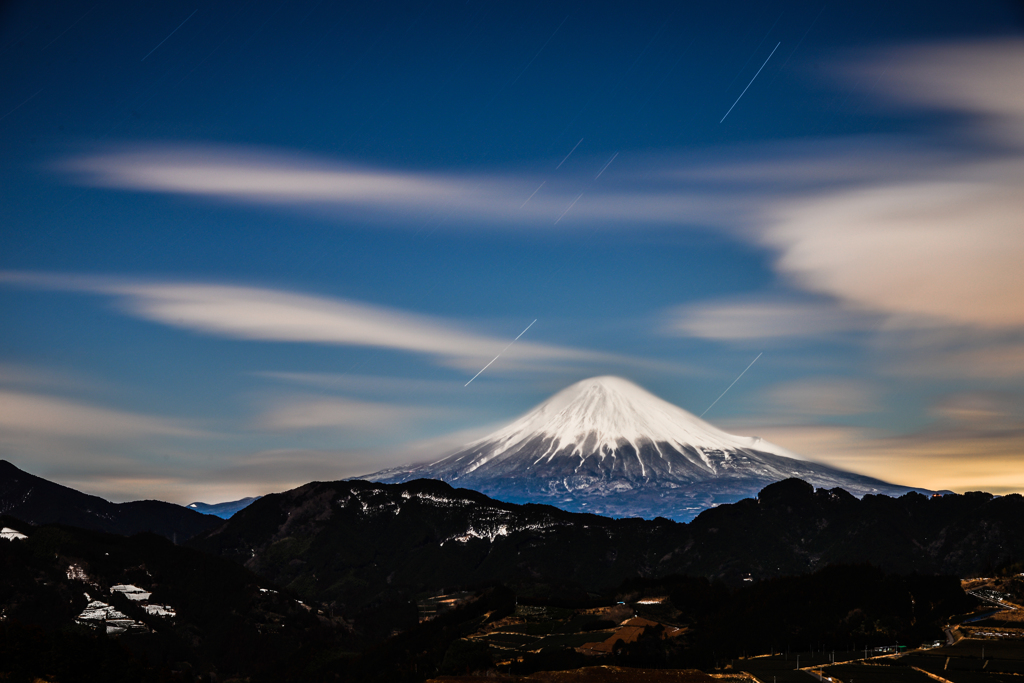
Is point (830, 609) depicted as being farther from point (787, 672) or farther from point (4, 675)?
point (4, 675)

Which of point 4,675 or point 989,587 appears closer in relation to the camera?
point 4,675

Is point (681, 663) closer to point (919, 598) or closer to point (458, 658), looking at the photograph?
point (458, 658)

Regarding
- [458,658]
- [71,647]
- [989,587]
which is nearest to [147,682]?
[71,647]

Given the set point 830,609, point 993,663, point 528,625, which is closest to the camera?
point 993,663

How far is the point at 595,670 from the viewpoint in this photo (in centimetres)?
10312

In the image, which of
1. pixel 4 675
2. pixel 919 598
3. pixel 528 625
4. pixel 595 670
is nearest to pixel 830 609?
pixel 919 598

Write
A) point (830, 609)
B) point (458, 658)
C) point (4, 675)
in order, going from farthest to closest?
point (830, 609)
point (458, 658)
point (4, 675)

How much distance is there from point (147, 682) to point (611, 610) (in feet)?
361

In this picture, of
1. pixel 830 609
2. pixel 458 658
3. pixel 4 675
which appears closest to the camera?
pixel 4 675

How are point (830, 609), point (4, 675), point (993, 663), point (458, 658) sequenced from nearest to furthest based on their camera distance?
point (4, 675), point (993, 663), point (458, 658), point (830, 609)

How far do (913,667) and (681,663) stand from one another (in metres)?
39.0

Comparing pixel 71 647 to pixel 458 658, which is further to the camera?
pixel 458 658

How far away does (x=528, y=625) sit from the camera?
189 meters

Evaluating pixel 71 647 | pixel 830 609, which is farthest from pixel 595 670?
pixel 830 609
